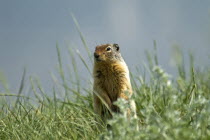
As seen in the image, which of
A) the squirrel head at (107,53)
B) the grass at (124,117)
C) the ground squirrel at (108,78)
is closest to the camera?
the grass at (124,117)

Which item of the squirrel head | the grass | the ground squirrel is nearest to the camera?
the grass

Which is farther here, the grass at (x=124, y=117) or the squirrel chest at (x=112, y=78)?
the squirrel chest at (x=112, y=78)

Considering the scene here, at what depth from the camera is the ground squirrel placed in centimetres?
471

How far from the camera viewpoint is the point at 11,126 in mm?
4266

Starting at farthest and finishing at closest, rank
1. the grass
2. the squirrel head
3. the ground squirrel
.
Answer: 1. the squirrel head
2. the ground squirrel
3. the grass

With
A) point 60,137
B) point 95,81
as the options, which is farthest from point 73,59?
point 60,137

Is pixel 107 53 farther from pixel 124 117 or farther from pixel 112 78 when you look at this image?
pixel 124 117

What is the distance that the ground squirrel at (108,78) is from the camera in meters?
4.71

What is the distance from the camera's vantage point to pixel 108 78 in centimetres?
489

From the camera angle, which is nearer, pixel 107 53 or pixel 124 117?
pixel 124 117

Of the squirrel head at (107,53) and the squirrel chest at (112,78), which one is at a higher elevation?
the squirrel head at (107,53)

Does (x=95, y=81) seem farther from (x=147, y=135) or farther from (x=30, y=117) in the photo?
(x=147, y=135)

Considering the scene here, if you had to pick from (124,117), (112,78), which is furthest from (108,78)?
(124,117)

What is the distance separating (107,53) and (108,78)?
13.7 inches
